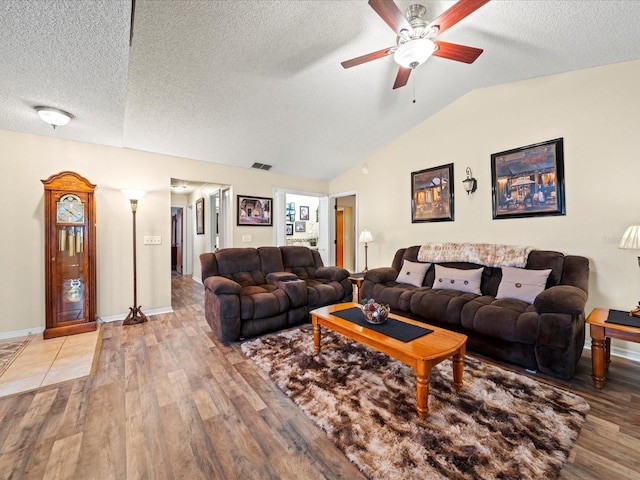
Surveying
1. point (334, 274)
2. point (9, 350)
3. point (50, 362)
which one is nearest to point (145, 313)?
point (9, 350)

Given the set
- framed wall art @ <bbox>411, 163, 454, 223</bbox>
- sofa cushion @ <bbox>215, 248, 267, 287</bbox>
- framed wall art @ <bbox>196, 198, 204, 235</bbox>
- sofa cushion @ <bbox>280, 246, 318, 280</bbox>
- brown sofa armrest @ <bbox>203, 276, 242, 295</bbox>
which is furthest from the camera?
framed wall art @ <bbox>196, 198, 204, 235</bbox>

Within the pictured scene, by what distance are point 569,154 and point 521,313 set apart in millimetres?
1853

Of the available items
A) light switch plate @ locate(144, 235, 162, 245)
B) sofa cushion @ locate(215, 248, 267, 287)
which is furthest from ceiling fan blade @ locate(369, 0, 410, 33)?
light switch plate @ locate(144, 235, 162, 245)

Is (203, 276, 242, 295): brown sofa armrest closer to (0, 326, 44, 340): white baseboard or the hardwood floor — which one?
the hardwood floor

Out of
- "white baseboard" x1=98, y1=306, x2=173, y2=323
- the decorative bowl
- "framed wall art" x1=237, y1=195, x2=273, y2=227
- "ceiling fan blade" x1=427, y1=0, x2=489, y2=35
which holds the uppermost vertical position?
"ceiling fan blade" x1=427, y1=0, x2=489, y2=35

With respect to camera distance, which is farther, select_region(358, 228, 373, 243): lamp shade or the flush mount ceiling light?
select_region(358, 228, 373, 243): lamp shade

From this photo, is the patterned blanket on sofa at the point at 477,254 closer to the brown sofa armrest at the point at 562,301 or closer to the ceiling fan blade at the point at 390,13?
the brown sofa armrest at the point at 562,301

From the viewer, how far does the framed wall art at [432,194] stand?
12.6 feet

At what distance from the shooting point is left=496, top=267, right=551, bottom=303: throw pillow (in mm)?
2566

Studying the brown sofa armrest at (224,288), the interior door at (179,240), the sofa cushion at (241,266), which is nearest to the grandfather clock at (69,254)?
the sofa cushion at (241,266)

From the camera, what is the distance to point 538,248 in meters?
3.02

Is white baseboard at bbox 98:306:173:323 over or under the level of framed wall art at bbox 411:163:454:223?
under

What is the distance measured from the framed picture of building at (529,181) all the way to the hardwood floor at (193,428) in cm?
163

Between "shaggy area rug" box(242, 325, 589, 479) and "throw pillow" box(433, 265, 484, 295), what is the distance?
86cm
